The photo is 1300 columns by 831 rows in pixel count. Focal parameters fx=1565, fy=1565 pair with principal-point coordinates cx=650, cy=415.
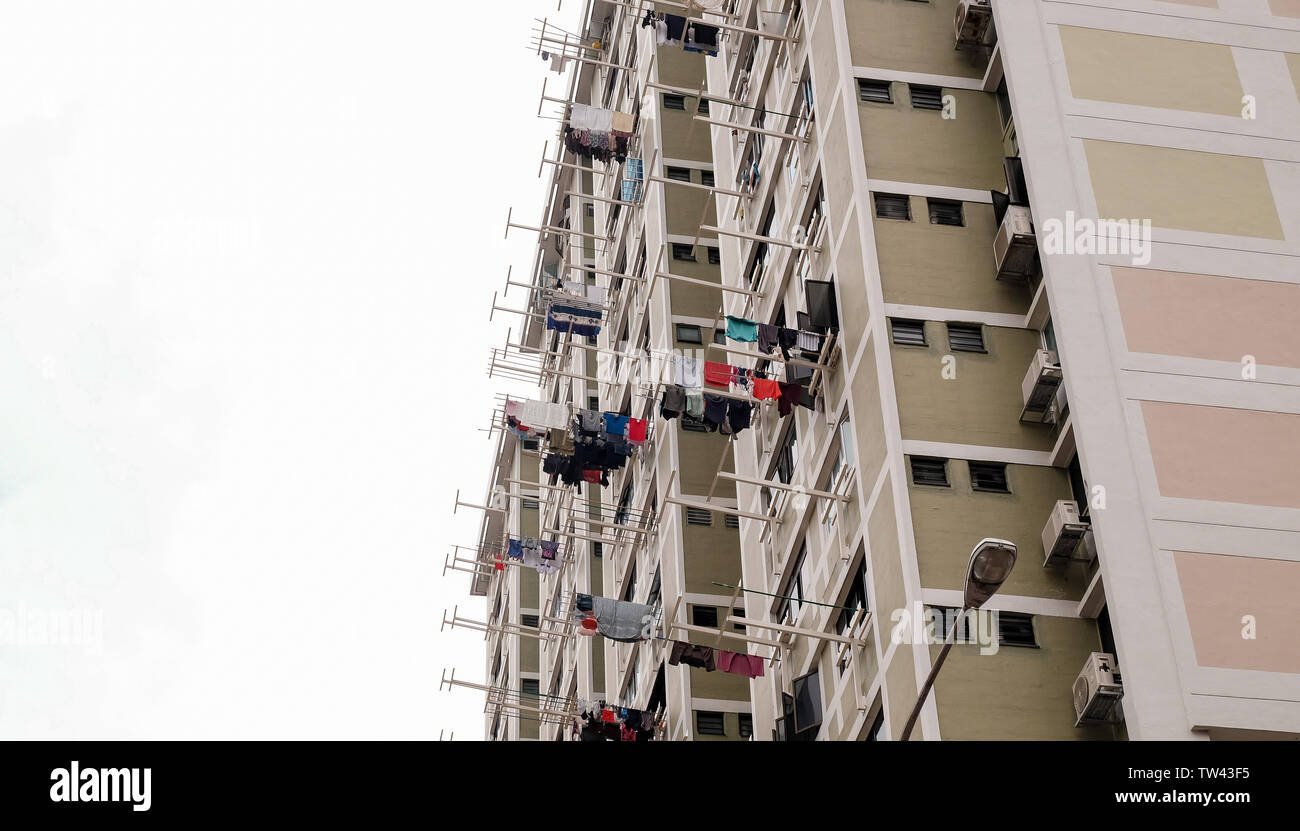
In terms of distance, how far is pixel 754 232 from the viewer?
146 feet

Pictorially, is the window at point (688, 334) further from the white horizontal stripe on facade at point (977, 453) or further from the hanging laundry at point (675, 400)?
the white horizontal stripe on facade at point (977, 453)

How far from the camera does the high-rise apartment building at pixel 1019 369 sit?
28.8 metres

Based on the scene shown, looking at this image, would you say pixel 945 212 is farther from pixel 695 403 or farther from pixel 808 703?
pixel 808 703

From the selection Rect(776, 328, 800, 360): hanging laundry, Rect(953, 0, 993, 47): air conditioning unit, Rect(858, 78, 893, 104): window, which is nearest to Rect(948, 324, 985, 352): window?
Rect(776, 328, 800, 360): hanging laundry

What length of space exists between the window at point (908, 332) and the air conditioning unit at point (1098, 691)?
8210mm

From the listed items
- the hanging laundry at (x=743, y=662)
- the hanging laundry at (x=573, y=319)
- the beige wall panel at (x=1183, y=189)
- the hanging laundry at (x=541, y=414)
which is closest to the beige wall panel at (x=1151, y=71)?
the beige wall panel at (x=1183, y=189)

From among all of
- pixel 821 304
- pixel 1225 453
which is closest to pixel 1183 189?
pixel 1225 453

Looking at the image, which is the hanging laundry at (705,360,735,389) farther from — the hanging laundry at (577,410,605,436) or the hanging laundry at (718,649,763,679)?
the hanging laundry at (577,410,605,436)

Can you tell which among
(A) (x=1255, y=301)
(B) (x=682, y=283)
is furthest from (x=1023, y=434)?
(B) (x=682, y=283)

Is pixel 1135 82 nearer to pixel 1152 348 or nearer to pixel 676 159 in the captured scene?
pixel 1152 348

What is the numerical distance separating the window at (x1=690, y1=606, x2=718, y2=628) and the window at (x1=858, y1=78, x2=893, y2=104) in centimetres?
1690

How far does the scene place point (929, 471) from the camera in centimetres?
3189

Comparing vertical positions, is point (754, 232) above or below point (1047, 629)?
above
